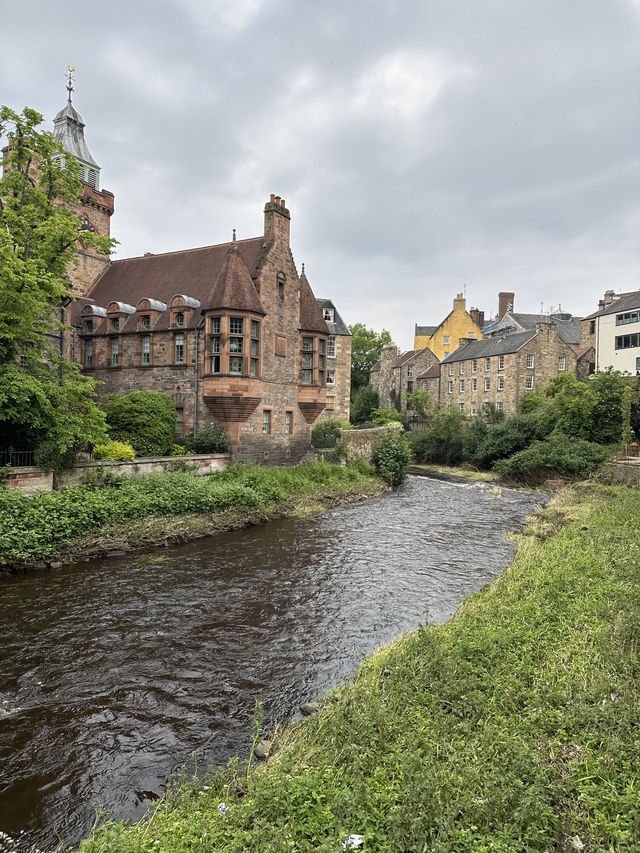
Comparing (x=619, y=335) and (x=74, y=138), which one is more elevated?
(x=74, y=138)

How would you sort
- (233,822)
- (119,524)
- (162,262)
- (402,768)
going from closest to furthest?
(233,822) < (402,768) < (119,524) < (162,262)

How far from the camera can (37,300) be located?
14289mm

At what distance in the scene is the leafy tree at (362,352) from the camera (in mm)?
68875

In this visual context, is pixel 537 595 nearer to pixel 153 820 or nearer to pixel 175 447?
pixel 153 820

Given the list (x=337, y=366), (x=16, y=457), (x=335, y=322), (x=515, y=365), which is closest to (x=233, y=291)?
(x=16, y=457)

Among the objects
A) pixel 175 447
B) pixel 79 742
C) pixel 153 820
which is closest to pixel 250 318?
pixel 175 447

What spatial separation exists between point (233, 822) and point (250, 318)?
20.6m

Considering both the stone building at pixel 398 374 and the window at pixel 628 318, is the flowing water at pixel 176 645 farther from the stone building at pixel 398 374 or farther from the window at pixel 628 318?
the stone building at pixel 398 374

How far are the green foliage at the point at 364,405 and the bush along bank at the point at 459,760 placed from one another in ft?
176

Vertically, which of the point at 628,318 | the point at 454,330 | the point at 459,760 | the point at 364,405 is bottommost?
the point at 459,760

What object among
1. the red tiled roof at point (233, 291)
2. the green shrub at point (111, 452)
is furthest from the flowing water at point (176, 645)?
the red tiled roof at point (233, 291)

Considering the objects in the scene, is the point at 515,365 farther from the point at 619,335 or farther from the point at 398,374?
the point at 398,374

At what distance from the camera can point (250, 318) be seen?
2298 cm

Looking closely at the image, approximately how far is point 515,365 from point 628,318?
864 centimetres
